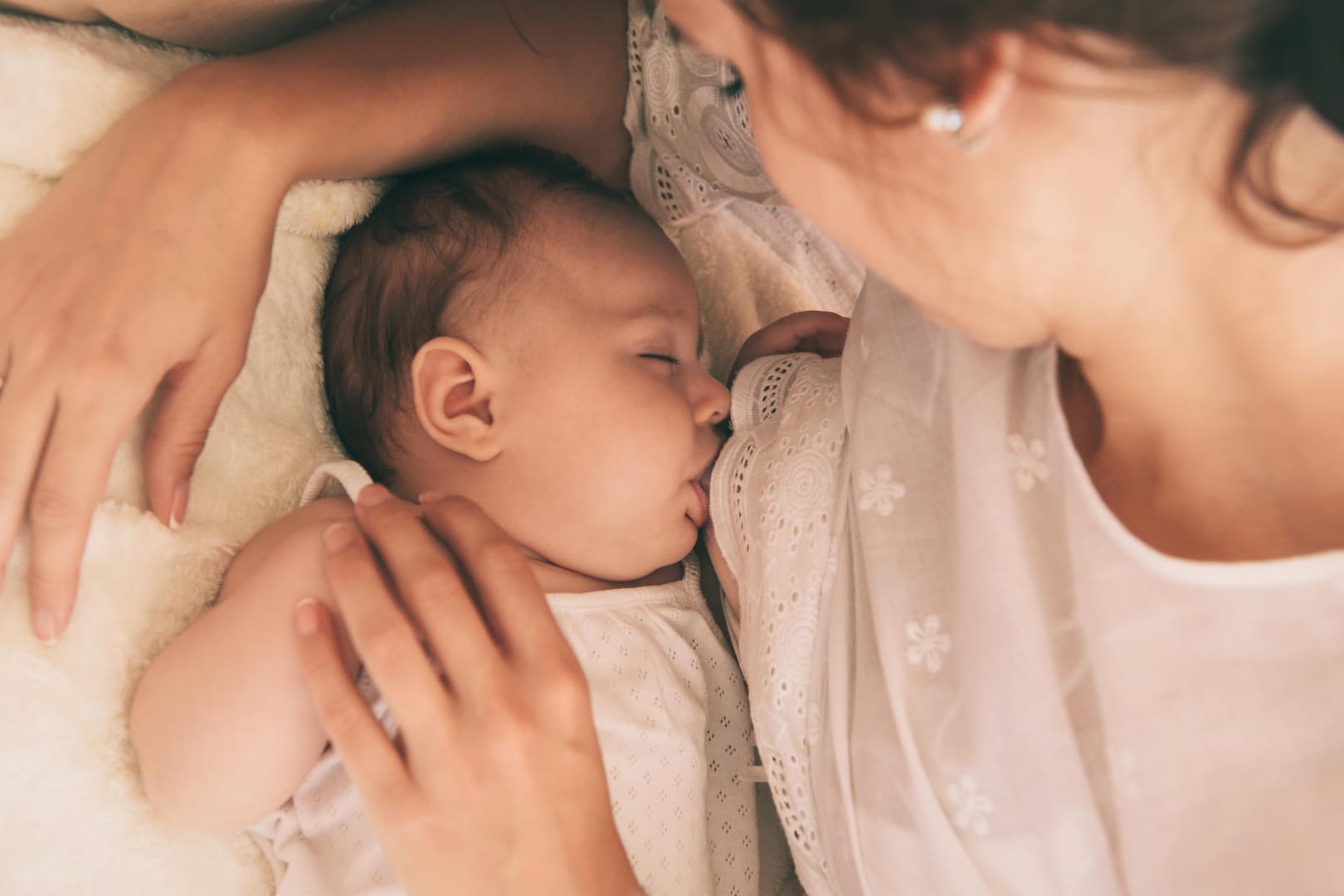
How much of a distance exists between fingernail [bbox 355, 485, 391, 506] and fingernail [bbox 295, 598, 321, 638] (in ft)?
0.33

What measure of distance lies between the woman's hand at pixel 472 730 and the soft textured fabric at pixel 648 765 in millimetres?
218

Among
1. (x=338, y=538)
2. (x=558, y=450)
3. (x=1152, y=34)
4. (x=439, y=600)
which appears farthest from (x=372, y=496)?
(x=1152, y=34)

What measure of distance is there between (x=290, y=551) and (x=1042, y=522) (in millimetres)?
704

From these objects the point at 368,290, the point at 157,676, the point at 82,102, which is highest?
the point at 82,102

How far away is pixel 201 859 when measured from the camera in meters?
0.97

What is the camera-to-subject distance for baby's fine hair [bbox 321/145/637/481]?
110cm

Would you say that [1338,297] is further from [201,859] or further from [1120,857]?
[201,859]

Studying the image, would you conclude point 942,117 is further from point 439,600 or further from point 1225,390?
point 439,600

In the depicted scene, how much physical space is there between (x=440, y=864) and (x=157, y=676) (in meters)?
0.40

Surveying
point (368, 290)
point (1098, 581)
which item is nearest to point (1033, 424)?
point (1098, 581)

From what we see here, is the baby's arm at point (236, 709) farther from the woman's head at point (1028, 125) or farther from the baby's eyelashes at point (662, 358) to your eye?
the woman's head at point (1028, 125)

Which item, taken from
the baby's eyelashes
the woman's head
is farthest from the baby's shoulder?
the woman's head

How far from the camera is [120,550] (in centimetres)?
97

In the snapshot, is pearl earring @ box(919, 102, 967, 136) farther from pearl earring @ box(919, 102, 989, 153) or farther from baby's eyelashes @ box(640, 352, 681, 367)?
baby's eyelashes @ box(640, 352, 681, 367)
